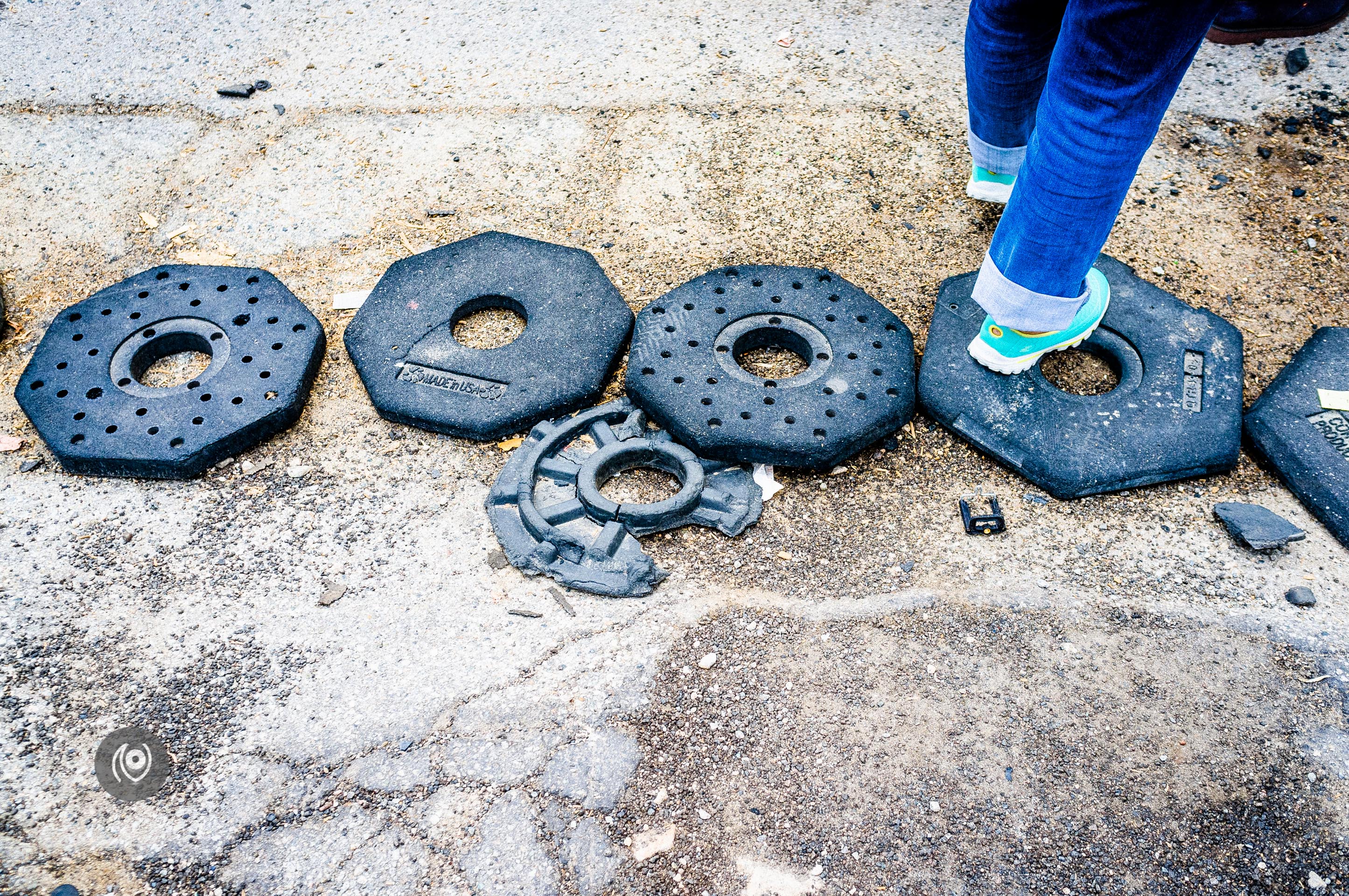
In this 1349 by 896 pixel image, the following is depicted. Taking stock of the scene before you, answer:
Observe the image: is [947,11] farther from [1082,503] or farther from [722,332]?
[1082,503]

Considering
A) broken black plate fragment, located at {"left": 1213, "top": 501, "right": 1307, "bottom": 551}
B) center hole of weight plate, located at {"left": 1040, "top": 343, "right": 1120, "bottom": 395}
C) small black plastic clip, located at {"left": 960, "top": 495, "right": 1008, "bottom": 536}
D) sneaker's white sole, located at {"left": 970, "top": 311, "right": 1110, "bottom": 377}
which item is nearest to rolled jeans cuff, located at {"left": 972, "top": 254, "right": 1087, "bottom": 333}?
sneaker's white sole, located at {"left": 970, "top": 311, "right": 1110, "bottom": 377}

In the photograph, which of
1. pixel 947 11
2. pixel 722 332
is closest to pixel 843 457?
pixel 722 332

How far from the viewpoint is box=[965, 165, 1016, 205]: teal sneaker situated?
3.12m

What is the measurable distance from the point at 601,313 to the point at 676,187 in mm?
809

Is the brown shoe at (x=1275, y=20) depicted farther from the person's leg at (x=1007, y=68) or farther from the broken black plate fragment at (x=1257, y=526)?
the broken black plate fragment at (x=1257, y=526)

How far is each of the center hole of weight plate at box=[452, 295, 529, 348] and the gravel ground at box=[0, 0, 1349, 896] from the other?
0.08 feet

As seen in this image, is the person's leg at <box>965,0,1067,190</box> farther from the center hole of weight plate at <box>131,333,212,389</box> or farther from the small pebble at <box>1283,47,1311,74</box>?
the center hole of weight plate at <box>131,333,212,389</box>

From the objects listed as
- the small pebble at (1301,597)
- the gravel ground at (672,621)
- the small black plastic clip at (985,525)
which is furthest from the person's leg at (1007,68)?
the small pebble at (1301,597)

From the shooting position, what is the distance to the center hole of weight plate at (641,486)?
2.42 meters

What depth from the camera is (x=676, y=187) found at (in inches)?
132

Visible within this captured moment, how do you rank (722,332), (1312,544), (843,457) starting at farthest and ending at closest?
(722,332), (843,457), (1312,544)

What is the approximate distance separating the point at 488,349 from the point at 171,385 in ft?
3.11

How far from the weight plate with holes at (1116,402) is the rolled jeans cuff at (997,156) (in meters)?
0.51

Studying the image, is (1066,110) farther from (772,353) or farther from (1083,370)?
(772,353)
